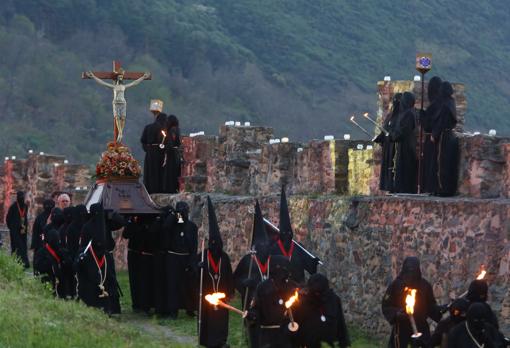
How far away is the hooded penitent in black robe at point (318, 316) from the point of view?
17109mm

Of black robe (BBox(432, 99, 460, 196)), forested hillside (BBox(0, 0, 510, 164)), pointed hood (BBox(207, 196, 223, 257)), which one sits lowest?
pointed hood (BBox(207, 196, 223, 257))

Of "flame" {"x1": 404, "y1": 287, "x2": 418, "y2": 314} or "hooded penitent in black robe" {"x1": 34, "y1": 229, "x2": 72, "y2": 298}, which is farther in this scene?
"hooded penitent in black robe" {"x1": 34, "y1": 229, "x2": 72, "y2": 298}

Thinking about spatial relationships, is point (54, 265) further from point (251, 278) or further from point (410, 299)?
point (410, 299)

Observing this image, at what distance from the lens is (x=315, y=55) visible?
75938mm

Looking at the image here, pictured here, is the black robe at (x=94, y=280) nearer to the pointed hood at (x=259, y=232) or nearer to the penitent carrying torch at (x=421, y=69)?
the pointed hood at (x=259, y=232)

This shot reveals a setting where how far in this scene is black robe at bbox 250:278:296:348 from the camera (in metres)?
17.7

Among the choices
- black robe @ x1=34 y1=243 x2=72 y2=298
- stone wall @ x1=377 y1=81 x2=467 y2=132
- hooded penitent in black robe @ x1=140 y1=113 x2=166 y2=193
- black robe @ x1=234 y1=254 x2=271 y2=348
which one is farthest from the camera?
hooded penitent in black robe @ x1=140 y1=113 x2=166 y2=193

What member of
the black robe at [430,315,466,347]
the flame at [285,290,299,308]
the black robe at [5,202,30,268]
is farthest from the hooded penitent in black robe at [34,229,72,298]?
the black robe at [430,315,466,347]

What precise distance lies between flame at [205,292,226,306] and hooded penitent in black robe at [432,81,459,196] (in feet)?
8.56

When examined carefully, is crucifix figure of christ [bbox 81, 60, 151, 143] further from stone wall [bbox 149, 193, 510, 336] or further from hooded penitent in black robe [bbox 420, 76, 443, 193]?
hooded penitent in black robe [bbox 420, 76, 443, 193]

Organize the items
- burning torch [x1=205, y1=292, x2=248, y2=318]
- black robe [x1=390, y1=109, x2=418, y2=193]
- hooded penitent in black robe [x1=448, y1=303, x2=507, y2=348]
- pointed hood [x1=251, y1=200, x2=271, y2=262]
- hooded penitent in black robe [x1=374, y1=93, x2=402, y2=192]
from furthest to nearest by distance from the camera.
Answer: hooded penitent in black robe [x1=374, y1=93, x2=402, y2=192] < black robe [x1=390, y1=109, x2=418, y2=193] < pointed hood [x1=251, y1=200, x2=271, y2=262] < burning torch [x1=205, y1=292, x2=248, y2=318] < hooded penitent in black robe [x1=448, y1=303, x2=507, y2=348]

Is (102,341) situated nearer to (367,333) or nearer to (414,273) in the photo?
(414,273)

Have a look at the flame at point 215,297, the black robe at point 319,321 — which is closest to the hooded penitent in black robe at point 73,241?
the flame at point 215,297

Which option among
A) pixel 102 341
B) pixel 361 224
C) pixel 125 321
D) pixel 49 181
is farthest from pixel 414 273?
pixel 49 181
